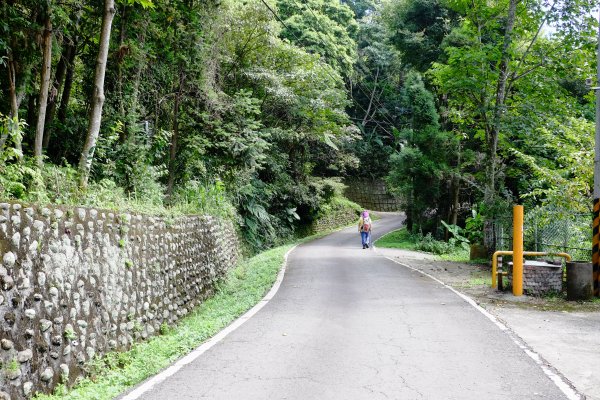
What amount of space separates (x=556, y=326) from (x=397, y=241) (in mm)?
23771

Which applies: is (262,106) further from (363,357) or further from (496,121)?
(363,357)

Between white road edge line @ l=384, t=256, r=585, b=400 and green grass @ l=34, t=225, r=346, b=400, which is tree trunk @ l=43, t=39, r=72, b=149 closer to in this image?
green grass @ l=34, t=225, r=346, b=400

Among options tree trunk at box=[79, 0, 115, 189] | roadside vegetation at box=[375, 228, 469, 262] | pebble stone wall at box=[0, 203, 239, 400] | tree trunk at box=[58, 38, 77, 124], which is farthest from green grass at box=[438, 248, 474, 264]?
tree trunk at box=[79, 0, 115, 189]

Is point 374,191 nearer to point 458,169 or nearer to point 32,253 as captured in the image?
point 458,169

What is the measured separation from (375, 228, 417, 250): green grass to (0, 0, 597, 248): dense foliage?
105cm

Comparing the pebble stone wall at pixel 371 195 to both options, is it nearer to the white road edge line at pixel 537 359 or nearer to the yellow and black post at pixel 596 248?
the yellow and black post at pixel 596 248

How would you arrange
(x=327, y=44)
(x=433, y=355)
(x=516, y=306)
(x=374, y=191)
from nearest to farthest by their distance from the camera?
(x=433, y=355)
(x=516, y=306)
(x=327, y=44)
(x=374, y=191)

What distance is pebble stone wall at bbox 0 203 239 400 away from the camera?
4969 mm

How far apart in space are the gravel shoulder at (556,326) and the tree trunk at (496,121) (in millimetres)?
5963

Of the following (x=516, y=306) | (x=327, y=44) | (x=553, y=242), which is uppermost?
(x=327, y=44)

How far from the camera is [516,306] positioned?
10844 mm

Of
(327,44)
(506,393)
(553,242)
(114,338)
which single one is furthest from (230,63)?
(506,393)

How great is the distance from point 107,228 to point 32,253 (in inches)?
77.1

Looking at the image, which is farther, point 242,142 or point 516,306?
point 242,142
